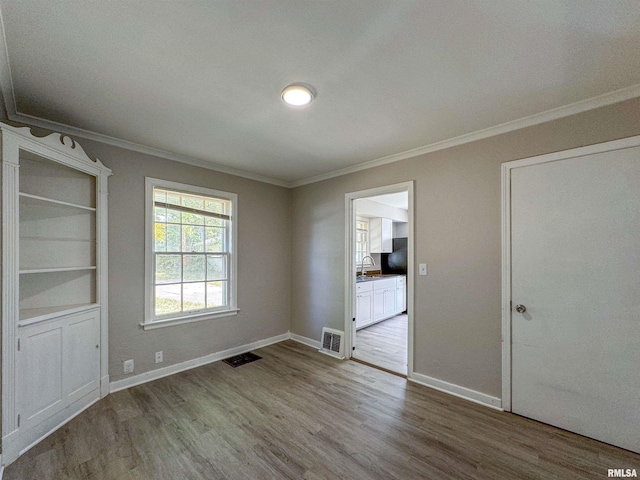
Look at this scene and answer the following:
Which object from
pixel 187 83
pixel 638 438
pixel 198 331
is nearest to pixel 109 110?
pixel 187 83

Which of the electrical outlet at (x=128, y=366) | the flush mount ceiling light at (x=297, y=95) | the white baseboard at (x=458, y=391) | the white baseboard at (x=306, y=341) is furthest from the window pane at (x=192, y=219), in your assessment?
the white baseboard at (x=458, y=391)

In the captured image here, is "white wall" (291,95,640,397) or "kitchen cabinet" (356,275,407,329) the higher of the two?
"white wall" (291,95,640,397)

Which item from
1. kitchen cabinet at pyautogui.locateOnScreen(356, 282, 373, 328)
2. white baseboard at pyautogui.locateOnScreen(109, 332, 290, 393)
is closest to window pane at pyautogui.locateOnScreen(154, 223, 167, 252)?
white baseboard at pyautogui.locateOnScreen(109, 332, 290, 393)

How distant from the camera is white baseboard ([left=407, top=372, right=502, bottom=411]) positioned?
8.09 ft

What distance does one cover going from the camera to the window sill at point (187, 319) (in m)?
3.00

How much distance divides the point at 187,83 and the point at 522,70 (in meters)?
2.16

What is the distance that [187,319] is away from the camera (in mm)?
3295

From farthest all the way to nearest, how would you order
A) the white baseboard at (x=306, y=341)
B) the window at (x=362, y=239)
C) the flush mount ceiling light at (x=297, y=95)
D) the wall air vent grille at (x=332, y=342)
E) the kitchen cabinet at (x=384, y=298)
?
the window at (x=362, y=239), the kitchen cabinet at (x=384, y=298), the white baseboard at (x=306, y=341), the wall air vent grille at (x=332, y=342), the flush mount ceiling light at (x=297, y=95)

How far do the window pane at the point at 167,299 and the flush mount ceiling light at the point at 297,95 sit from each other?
8.12ft

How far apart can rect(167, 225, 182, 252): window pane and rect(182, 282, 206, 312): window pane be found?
1.49ft

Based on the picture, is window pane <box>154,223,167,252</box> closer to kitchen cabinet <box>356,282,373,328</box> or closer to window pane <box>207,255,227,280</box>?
window pane <box>207,255,227,280</box>

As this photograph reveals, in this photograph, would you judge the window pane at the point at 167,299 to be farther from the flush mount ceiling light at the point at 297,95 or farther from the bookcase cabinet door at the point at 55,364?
the flush mount ceiling light at the point at 297,95

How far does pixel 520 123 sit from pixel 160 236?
3.77m

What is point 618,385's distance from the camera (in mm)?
1957
